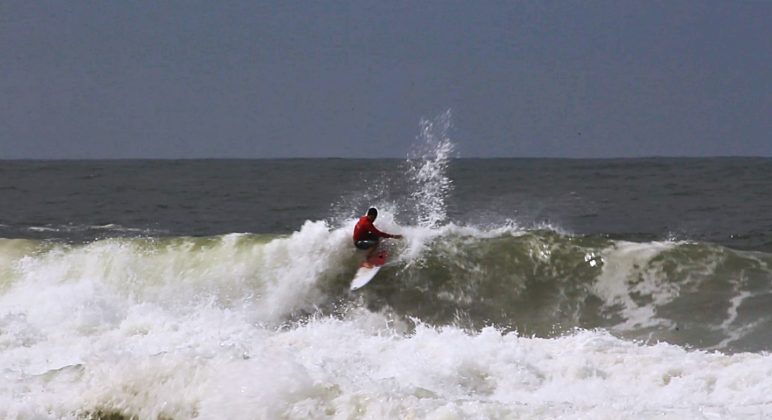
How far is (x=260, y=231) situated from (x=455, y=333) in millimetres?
13231

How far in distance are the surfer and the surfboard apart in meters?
0.21

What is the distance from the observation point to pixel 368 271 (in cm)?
1562

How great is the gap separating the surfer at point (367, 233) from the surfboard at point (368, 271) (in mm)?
211

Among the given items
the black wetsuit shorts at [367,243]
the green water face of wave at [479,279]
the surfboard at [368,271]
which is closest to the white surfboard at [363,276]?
the surfboard at [368,271]

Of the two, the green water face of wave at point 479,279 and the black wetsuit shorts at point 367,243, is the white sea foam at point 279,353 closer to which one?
the green water face of wave at point 479,279

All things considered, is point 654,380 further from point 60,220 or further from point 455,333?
point 60,220

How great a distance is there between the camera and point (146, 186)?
146ft

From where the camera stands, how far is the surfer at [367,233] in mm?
15602

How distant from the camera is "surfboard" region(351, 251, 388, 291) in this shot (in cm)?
1545

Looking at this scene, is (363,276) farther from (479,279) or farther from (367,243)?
(479,279)

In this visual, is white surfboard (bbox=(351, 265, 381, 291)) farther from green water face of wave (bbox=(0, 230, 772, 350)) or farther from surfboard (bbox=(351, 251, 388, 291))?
green water face of wave (bbox=(0, 230, 772, 350))

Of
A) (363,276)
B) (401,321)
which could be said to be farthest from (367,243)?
(401,321)

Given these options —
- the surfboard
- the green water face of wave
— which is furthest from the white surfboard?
the green water face of wave

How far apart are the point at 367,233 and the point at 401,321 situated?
1.55 meters
